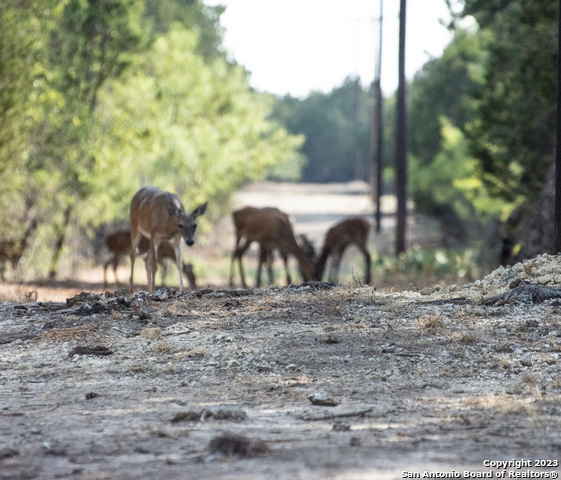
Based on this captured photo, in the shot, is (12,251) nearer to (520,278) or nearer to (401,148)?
(401,148)

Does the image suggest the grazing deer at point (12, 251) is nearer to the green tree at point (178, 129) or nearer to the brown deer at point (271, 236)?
the green tree at point (178, 129)

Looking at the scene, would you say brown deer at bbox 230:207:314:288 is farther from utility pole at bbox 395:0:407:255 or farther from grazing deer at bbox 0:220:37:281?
utility pole at bbox 395:0:407:255

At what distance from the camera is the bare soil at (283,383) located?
5129 millimetres

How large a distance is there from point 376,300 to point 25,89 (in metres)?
11.2

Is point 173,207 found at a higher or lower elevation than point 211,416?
higher

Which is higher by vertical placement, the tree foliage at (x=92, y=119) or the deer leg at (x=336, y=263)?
the tree foliage at (x=92, y=119)

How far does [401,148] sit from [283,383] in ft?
65.1

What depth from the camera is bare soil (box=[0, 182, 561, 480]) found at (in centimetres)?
513

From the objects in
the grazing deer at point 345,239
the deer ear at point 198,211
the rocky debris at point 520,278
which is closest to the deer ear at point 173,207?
the deer ear at point 198,211

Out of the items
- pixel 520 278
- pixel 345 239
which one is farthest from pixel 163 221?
pixel 345 239

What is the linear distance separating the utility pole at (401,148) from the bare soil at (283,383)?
51.5 ft

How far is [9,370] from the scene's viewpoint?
773 centimetres

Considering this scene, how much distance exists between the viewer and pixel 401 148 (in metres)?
26.1

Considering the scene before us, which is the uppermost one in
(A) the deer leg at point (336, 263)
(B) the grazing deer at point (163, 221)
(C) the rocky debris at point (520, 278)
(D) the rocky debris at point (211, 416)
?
(B) the grazing deer at point (163, 221)
